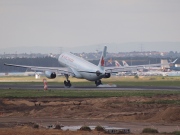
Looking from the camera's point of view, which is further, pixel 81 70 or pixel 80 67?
pixel 80 67

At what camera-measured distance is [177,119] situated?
60.3m

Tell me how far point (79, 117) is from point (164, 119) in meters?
8.13

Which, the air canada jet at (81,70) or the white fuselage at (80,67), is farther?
Result: the white fuselage at (80,67)

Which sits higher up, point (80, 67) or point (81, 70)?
point (80, 67)

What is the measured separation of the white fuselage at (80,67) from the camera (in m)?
118

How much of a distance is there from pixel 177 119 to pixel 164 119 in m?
1.15

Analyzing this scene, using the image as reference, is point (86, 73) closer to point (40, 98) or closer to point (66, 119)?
point (40, 98)

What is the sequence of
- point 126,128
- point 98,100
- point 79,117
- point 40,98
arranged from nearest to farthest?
1. point 126,128
2. point 79,117
3. point 98,100
4. point 40,98

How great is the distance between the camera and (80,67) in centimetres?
12188

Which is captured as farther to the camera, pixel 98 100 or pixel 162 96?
pixel 162 96

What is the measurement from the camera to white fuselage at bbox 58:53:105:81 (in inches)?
4634

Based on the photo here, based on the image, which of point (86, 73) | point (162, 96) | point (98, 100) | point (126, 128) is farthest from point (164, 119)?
point (86, 73)

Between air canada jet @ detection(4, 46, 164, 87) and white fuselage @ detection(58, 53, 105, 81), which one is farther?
white fuselage @ detection(58, 53, 105, 81)

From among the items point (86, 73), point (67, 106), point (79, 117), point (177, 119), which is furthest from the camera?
point (86, 73)
